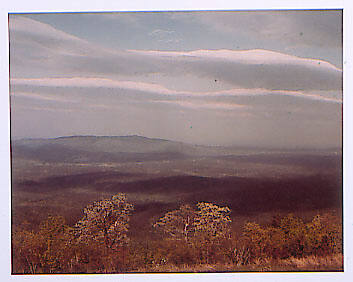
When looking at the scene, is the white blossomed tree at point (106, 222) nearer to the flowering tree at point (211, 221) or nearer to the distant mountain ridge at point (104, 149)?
the distant mountain ridge at point (104, 149)

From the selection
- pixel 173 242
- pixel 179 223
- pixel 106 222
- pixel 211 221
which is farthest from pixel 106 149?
pixel 211 221

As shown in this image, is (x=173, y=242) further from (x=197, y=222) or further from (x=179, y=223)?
(x=197, y=222)

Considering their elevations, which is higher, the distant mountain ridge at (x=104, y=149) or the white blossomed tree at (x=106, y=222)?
the distant mountain ridge at (x=104, y=149)

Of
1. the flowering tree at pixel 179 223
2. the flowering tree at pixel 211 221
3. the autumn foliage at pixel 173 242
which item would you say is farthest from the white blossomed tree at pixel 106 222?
the flowering tree at pixel 211 221

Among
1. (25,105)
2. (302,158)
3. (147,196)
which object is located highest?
(25,105)

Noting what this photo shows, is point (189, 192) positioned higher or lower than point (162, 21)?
lower

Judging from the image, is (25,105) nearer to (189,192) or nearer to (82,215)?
(82,215)

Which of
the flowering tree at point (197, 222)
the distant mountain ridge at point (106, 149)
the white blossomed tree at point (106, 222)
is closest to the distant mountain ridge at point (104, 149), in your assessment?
the distant mountain ridge at point (106, 149)

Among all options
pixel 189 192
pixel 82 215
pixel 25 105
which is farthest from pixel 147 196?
pixel 25 105

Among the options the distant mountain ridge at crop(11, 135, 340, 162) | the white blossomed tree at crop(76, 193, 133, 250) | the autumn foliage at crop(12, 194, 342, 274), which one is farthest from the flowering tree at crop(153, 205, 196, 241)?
the distant mountain ridge at crop(11, 135, 340, 162)
